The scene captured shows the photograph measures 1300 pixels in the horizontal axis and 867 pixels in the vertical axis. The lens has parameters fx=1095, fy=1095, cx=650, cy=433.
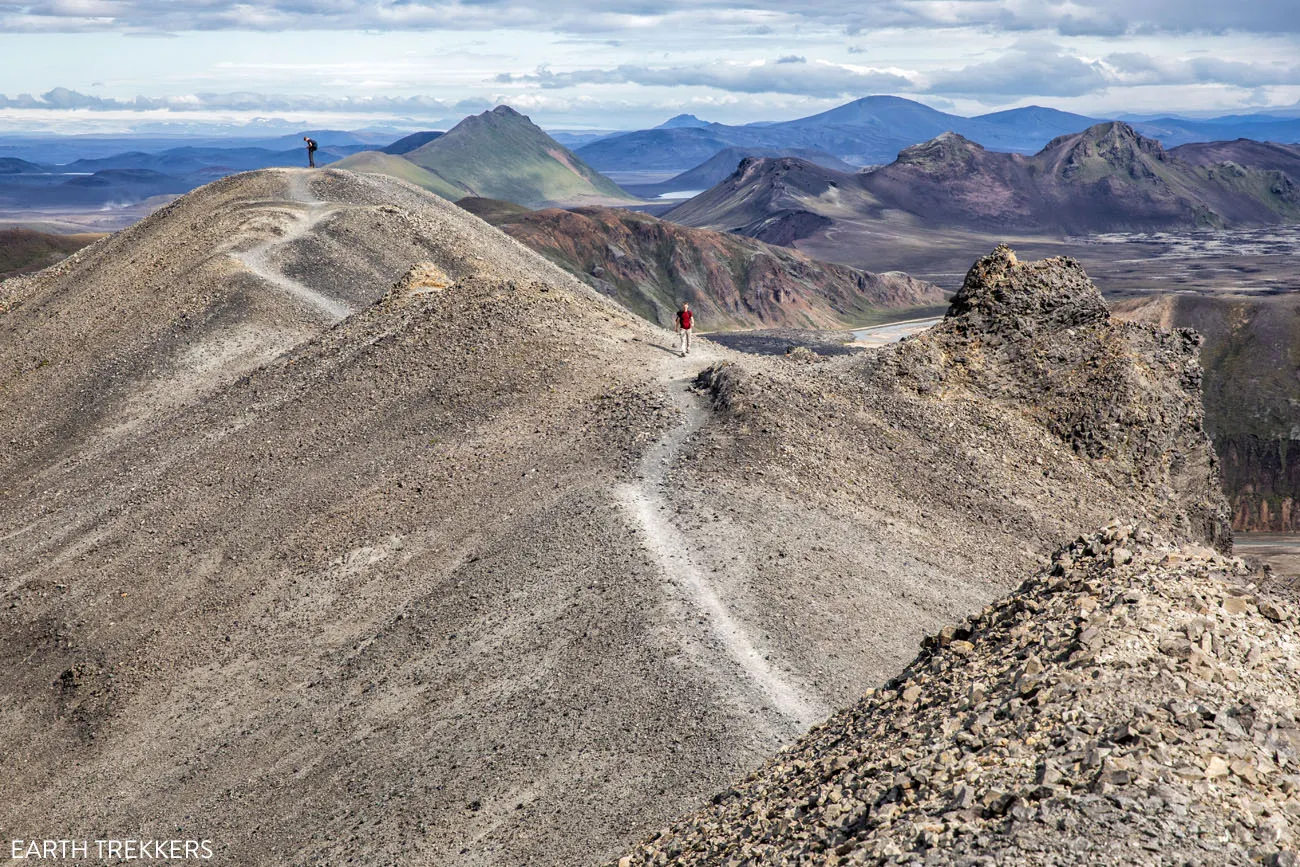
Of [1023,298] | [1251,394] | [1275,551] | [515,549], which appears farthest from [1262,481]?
[515,549]

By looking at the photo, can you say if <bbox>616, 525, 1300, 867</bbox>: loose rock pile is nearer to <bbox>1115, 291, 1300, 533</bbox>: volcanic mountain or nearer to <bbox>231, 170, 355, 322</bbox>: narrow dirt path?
<bbox>231, 170, 355, 322</bbox>: narrow dirt path

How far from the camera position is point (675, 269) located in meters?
185

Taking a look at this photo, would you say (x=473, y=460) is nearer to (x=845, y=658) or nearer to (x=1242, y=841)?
(x=845, y=658)

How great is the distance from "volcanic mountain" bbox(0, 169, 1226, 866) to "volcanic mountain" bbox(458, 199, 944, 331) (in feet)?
432

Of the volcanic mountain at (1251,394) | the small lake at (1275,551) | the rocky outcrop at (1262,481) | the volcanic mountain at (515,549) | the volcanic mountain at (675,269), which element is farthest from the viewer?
the volcanic mountain at (675,269)

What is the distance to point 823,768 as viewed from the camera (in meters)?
15.4

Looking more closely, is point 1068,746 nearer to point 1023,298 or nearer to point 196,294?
point 1023,298

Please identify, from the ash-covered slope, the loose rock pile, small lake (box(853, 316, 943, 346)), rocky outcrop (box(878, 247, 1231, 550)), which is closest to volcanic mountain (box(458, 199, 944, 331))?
small lake (box(853, 316, 943, 346))

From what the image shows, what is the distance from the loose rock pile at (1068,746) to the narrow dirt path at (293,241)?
42.3 meters

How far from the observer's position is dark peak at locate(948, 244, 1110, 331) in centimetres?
3734

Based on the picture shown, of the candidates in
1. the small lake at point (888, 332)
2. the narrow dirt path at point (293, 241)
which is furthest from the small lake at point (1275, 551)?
the small lake at point (888, 332)

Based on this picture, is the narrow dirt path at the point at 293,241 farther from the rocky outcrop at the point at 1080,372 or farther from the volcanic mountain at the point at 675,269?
the volcanic mountain at the point at 675,269

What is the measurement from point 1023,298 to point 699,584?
64.9 ft

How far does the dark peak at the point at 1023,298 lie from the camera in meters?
37.3
